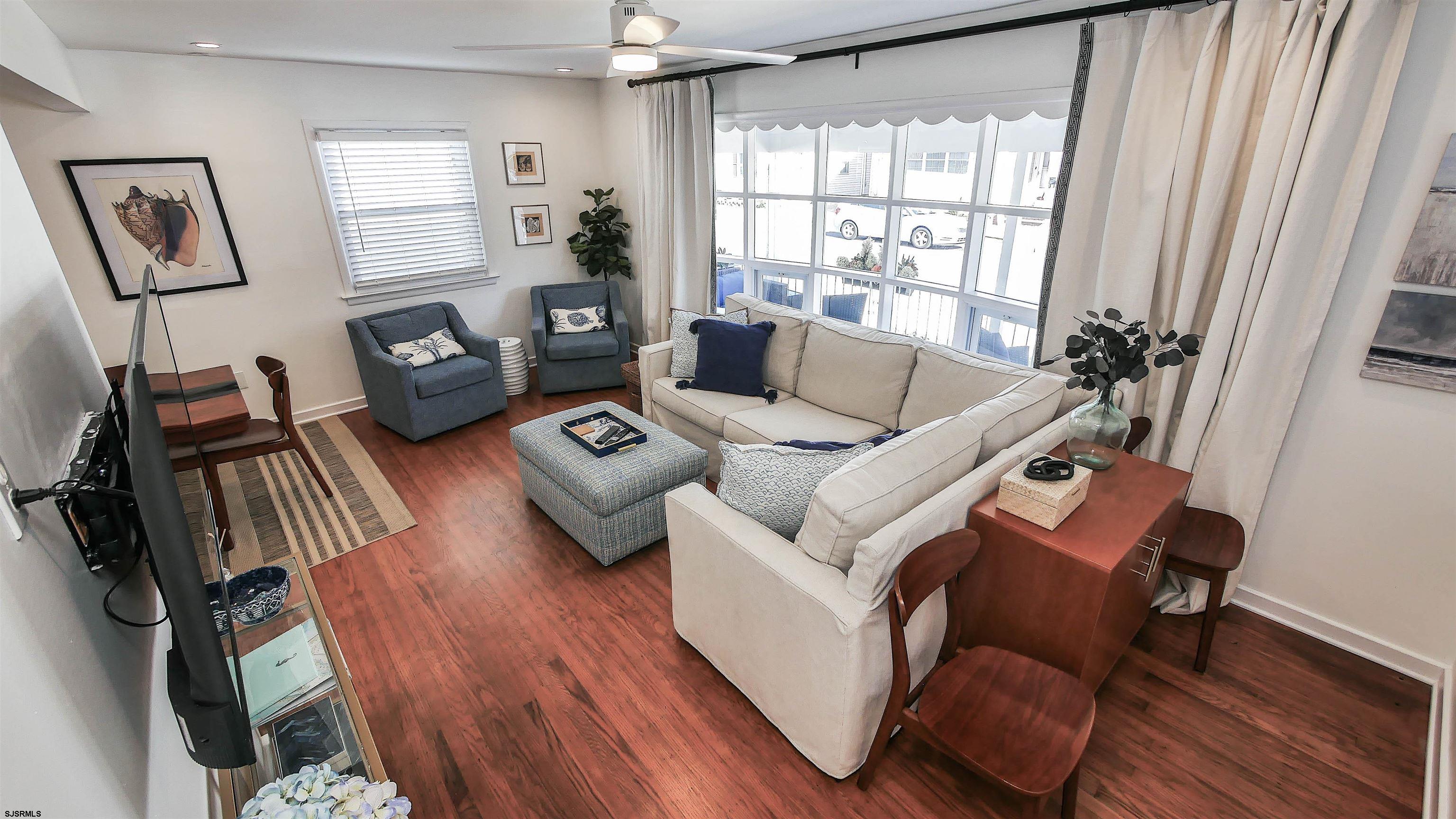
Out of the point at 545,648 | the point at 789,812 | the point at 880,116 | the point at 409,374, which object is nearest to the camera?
the point at 789,812

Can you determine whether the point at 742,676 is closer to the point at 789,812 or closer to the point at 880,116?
the point at 789,812

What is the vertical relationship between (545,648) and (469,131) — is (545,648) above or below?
below

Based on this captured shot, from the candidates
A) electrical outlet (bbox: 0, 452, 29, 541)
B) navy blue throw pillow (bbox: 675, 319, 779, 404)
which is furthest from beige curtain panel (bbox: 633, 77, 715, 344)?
electrical outlet (bbox: 0, 452, 29, 541)

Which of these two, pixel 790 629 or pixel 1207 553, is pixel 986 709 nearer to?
pixel 790 629

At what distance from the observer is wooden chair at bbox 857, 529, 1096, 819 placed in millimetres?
1476

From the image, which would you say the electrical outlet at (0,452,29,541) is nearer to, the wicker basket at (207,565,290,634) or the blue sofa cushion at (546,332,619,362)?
the wicker basket at (207,565,290,634)

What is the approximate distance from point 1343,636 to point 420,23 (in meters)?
4.65

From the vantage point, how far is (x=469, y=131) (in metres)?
4.70

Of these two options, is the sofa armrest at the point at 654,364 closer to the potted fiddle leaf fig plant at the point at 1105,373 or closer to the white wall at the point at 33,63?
the potted fiddle leaf fig plant at the point at 1105,373

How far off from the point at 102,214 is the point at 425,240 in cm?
175

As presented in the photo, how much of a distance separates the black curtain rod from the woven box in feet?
5.94

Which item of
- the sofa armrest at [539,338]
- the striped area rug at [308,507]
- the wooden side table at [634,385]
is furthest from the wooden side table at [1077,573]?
the sofa armrest at [539,338]

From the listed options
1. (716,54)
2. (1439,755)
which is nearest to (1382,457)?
(1439,755)

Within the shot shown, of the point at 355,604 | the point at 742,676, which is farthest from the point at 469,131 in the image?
the point at 742,676
